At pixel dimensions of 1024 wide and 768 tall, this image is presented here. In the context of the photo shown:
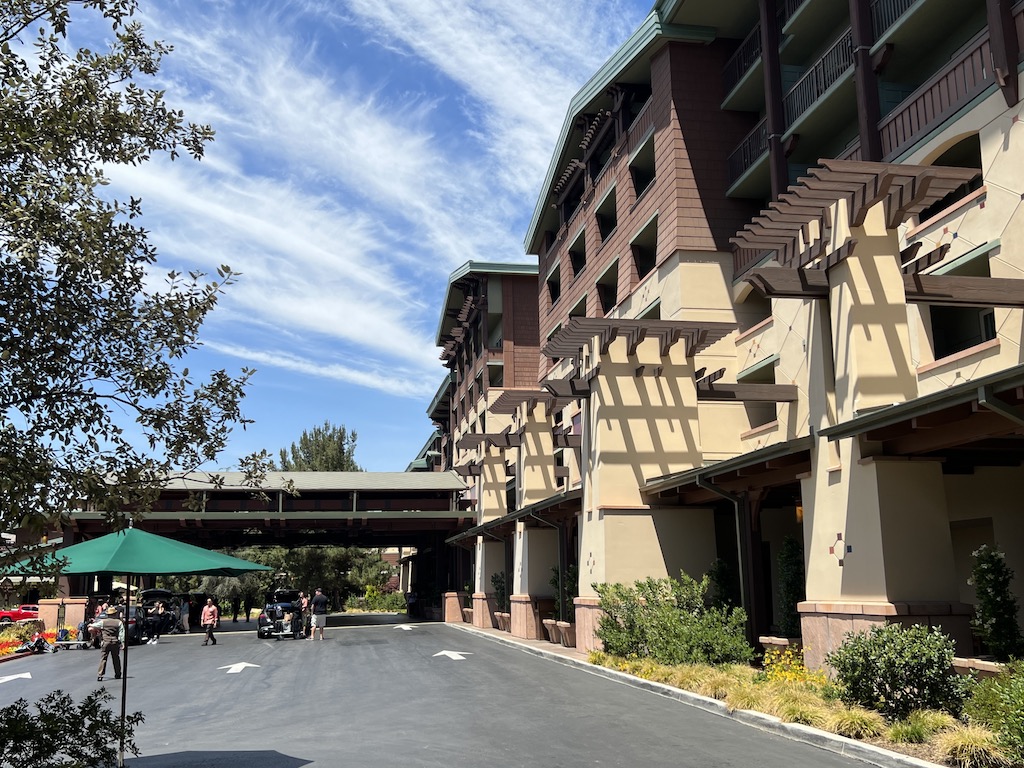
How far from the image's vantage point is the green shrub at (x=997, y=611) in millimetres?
11844

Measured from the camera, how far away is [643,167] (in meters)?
31.6

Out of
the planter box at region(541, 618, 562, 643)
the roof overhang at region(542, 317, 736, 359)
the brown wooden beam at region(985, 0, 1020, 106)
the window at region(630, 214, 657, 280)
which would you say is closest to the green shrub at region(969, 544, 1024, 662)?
the brown wooden beam at region(985, 0, 1020, 106)

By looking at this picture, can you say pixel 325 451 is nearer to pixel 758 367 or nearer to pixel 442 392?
pixel 442 392

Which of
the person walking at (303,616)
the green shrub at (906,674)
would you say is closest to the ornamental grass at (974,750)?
the green shrub at (906,674)

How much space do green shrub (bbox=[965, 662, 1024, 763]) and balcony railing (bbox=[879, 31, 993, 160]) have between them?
11007mm

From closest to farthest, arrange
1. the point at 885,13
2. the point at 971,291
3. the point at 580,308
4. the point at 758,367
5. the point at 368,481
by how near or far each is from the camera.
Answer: the point at 971,291 < the point at 885,13 < the point at 758,367 < the point at 580,308 < the point at 368,481

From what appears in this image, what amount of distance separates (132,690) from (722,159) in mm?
20927

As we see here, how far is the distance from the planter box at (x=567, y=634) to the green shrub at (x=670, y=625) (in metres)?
4.49

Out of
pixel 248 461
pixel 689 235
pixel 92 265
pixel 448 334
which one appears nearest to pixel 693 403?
pixel 689 235

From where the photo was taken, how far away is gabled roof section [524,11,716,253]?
1101 inches

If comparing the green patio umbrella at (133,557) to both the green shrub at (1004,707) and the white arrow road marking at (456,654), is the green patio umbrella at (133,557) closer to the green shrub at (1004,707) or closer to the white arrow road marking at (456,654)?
the green shrub at (1004,707)

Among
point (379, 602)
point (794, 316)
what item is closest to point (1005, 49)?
point (794, 316)

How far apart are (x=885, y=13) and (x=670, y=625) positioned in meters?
14.2

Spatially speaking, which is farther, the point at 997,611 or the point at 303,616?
the point at 303,616
